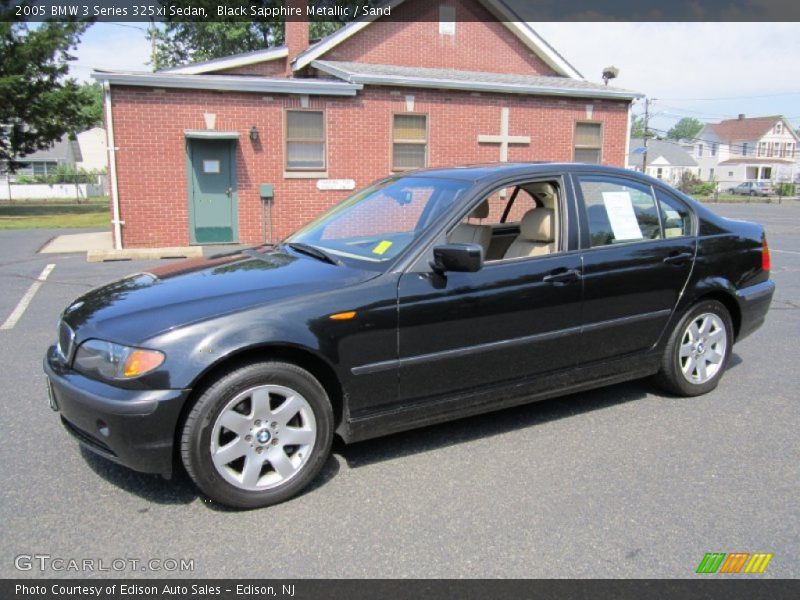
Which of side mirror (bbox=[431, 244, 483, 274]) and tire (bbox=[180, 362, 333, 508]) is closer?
tire (bbox=[180, 362, 333, 508])

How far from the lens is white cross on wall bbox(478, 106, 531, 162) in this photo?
627 inches

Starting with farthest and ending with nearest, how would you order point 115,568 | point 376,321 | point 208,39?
point 208,39 < point 376,321 < point 115,568

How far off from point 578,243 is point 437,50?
51.6 ft

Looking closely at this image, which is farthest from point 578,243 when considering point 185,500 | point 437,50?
point 437,50

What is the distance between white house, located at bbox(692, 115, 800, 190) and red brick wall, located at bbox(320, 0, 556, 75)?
2479 inches

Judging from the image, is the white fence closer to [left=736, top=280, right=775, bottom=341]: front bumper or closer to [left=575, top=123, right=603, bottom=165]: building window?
[left=575, top=123, right=603, bottom=165]: building window

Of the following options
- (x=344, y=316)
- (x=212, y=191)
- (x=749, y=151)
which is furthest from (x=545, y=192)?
(x=749, y=151)

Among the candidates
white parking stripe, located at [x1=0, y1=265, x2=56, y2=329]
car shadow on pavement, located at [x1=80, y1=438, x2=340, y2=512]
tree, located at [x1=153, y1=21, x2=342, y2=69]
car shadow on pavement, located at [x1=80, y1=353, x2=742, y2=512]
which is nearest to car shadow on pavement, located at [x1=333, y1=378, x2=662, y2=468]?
car shadow on pavement, located at [x1=80, y1=353, x2=742, y2=512]

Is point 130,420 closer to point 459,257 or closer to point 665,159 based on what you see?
point 459,257

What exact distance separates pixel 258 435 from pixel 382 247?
4.25 ft

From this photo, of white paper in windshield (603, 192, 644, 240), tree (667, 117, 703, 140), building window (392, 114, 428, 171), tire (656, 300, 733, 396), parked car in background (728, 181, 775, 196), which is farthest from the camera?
tree (667, 117, 703, 140)

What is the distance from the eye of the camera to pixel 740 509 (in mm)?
3189

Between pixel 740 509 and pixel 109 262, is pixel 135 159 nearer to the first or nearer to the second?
pixel 109 262

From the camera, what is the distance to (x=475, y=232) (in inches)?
173
